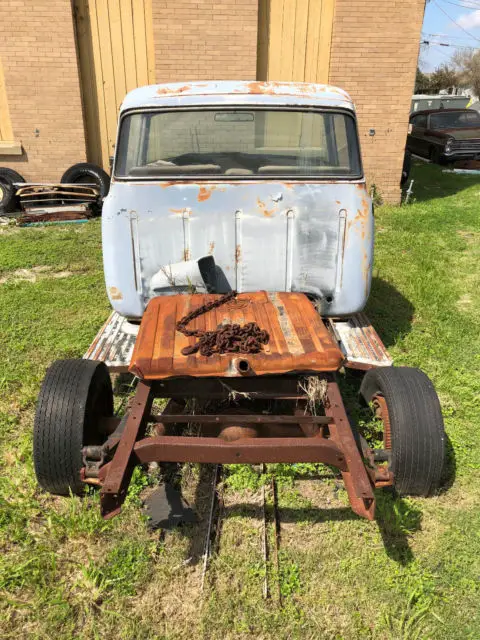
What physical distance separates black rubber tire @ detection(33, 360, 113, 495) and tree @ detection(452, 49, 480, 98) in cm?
5101

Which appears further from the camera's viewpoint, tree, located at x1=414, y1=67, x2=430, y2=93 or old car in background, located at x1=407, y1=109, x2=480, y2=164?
tree, located at x1=414, y1=67, x2=430, y2=93

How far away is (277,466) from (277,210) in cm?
174

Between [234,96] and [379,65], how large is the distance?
668 centimetres

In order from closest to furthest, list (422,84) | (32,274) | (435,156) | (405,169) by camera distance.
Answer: (32,274), (405,169), (435,156), (422,84)

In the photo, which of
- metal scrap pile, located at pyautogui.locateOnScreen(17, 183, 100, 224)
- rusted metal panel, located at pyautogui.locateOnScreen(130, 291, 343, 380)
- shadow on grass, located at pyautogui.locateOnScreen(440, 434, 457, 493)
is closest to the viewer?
rusted metal panel, located at pyautogui.locateOnScreen(130, 291, 343, 380)

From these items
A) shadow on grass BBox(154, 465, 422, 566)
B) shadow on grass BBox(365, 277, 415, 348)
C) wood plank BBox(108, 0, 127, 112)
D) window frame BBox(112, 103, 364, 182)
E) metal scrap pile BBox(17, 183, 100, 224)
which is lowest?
shadow on grass BBox(154, 465, 422, 566)

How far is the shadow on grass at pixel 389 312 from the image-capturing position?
4871mm

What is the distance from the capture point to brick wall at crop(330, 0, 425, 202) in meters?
8.63

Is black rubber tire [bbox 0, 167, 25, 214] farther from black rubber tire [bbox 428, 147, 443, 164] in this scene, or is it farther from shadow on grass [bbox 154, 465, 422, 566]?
black rubber tire [bbox 428, 147, 443, 164]

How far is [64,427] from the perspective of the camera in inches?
104

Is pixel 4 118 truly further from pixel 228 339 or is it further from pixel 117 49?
pixel 228 339

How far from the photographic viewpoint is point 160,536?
268 cm

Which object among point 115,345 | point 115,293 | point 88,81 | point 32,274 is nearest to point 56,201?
point 88,81

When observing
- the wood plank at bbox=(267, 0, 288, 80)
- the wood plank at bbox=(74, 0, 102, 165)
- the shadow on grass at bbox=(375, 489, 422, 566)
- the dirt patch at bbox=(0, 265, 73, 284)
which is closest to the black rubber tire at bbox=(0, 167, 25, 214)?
the wood plank at bbox=(74, 0, 102, 165)
